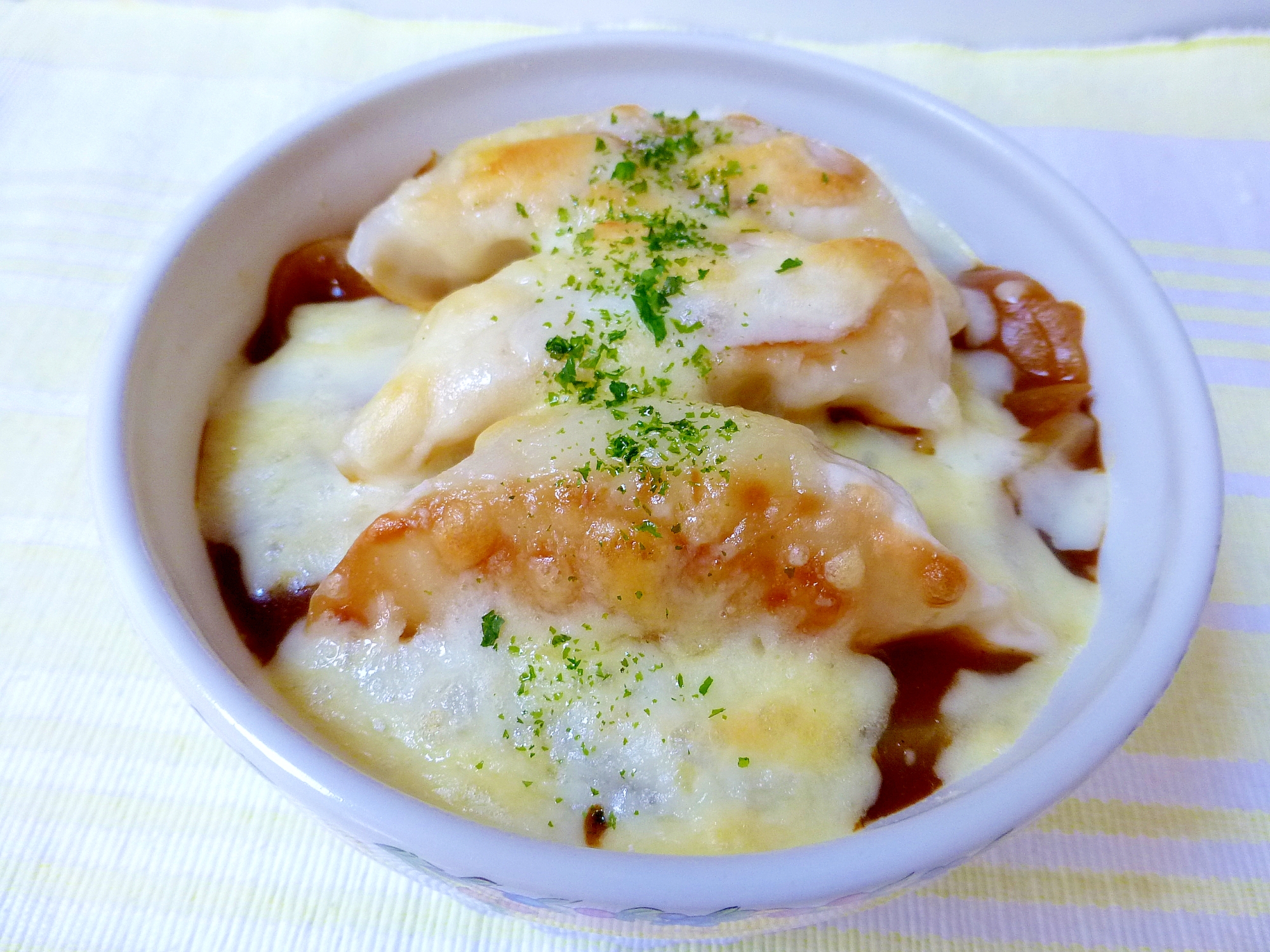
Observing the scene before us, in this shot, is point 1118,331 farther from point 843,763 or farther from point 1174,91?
point 1174,91

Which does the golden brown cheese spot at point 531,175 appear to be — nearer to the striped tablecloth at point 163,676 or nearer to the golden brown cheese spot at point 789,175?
the golden brown cheese spot at point 789,175

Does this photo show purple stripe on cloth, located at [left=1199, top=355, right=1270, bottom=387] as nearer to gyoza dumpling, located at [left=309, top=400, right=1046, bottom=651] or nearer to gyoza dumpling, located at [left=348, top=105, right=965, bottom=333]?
gyoza dumpling, located at [left=348, top=105, right=965, bottom=333]

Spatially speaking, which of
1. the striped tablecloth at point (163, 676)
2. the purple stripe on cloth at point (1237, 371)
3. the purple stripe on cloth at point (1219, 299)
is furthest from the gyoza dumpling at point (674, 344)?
the purple stripe on cloth at point (1219, 299)

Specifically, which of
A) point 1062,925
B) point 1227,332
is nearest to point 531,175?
point 1062,925

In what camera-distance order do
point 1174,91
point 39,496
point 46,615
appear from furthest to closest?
point 1174,91 < point 39,496 < point 46,615

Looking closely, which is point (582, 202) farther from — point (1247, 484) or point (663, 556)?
point (1247, 484)

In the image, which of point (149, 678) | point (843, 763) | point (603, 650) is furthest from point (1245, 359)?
point (149, 678)
